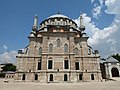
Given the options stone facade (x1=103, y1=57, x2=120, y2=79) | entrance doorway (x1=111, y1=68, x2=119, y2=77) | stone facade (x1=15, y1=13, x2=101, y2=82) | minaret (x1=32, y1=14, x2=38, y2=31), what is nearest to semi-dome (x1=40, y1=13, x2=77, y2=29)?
minaret (x1=32, y1=14, x2=38, y2=31)

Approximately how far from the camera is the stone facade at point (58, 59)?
102ft

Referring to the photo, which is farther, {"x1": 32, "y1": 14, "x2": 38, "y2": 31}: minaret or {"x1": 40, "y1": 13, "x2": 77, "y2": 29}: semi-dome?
{"x1": 40, "y1": 13, "x2": 77, "y2": 29}: semi-dome

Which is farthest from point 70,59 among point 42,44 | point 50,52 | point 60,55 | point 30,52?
point 30,52

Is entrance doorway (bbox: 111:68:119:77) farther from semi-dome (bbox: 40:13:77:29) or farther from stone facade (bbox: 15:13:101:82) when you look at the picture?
semi-dome (bbox: 40:13:77:29)

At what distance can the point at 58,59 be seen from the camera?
32.0 metres

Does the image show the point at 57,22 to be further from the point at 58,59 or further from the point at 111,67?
the point at 111,67

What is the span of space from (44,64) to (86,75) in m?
9.67

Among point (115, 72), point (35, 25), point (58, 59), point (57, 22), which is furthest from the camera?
point (35, 25)

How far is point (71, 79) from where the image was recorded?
30.3m

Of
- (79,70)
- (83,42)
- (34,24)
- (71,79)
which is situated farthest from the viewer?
(34,24)

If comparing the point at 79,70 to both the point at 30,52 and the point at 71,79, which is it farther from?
the point at 30,52

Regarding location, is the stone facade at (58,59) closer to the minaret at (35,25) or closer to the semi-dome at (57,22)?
the minaret at (35,25)

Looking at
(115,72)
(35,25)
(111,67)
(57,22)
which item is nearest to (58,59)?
(57,22)

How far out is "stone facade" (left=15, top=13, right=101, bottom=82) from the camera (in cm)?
3097
